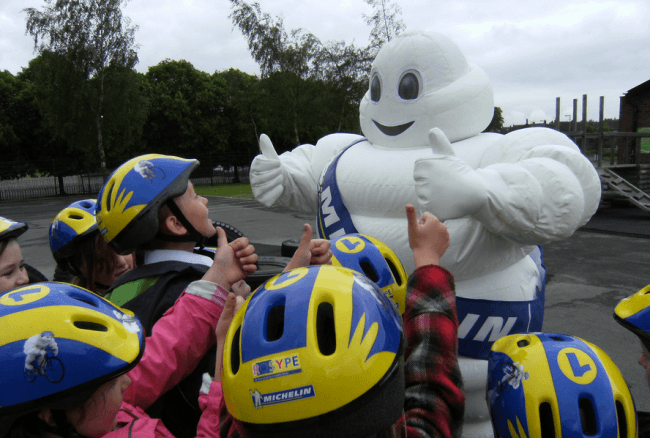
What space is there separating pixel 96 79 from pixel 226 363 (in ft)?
77.9

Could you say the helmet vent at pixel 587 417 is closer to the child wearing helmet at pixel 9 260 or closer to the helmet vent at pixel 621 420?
the helmet vent at pixel 621 420

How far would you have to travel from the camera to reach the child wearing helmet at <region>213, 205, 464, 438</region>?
985mm

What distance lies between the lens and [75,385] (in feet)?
3.63

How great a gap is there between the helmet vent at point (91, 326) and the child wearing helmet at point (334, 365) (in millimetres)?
335

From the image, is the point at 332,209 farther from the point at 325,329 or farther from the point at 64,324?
the point at 64,324

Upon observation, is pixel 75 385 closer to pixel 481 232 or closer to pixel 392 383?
pixel 392 383

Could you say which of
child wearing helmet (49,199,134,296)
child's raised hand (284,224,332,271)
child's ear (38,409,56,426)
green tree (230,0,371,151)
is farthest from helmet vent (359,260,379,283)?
green tree (230,0,371,151)

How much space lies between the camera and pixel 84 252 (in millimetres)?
2752

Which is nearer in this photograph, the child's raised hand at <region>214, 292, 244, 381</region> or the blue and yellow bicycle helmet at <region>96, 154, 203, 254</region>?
the child's raised hand at <region>214, 292, 244, 381</region>

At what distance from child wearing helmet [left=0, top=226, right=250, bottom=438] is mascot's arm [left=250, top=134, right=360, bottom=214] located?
177 centimetres

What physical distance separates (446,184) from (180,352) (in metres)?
1.27

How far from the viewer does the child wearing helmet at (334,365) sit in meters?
0.99

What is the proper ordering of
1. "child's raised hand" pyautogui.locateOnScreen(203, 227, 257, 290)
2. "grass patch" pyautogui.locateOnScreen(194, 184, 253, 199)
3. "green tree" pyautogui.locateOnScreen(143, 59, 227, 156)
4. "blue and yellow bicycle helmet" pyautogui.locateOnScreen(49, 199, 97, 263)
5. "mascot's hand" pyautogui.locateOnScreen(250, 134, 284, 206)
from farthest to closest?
1. "green tree" pyautogui.locateOnScreen(143, 59, 227, 156)
2. "grass patch" pyautogui.locateOnScreen(194, 184, 253, 199)
3. "mascot's hand" pyautogui.locateOnScreen(250, 134, 284, 206)
4. "blue and yellow bicycle helmet" pyautogui.locateOnScreen(49, 199, 97, 263)
5. "child's raised hand" pyautogui.locateOnScreen(203, 227, 257, 290)

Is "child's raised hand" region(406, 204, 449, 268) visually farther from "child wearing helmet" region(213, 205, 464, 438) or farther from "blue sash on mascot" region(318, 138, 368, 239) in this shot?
"blue sash on mascot" region(318, 138, 368, 239)
